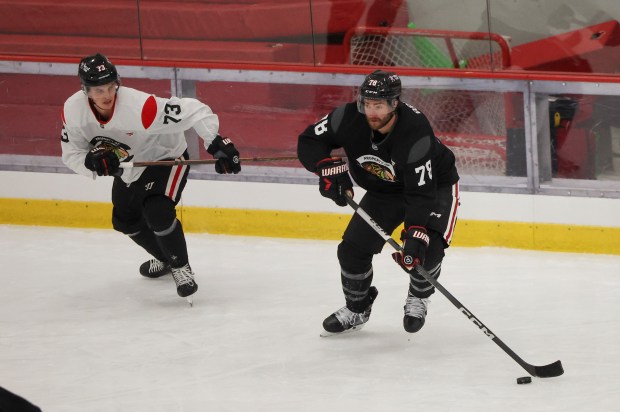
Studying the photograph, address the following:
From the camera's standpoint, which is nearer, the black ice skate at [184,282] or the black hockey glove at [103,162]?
the black hockey glove at [103,162]

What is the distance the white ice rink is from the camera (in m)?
3.69

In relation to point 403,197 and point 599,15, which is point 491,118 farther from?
point 403,197

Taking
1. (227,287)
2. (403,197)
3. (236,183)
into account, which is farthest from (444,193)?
(236,183)

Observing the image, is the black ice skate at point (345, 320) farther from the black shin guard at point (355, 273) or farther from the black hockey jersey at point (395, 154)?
the black hockey jersey at point (395, 154)

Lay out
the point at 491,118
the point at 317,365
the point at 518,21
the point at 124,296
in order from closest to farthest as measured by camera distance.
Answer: the point at 317,365, the point at 124,296, the point at 491,118, the point at 518,21

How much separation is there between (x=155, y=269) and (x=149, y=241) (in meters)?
0.20

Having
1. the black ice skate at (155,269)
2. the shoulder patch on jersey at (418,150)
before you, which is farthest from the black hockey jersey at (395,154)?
the black ice skate at (155,269)

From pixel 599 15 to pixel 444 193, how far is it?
7.11ft

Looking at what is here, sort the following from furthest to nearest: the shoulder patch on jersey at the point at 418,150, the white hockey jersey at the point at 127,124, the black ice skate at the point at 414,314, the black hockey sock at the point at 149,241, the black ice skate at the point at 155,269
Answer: the black ice skate at the point at 155,269 < the black hockey sock at the point at 149,241 < the white hockey jersey at the point at 127,124 < the black ice skate at the point at 414,314 < the shoulder patch on jersey at the point at 418,150

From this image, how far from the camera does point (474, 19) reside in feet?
19.0

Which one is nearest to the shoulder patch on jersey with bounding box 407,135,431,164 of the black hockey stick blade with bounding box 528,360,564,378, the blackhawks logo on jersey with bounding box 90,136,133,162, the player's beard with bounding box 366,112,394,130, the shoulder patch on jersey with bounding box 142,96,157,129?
the player's beard with bounding box 366,112,394,130

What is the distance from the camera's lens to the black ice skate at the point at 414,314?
161 inches

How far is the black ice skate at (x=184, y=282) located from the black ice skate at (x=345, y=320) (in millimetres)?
655

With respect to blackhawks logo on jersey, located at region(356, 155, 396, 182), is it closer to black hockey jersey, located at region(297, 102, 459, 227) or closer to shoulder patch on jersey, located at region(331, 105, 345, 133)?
black hockey jersey, located at region(297, 102, 459, 227)
